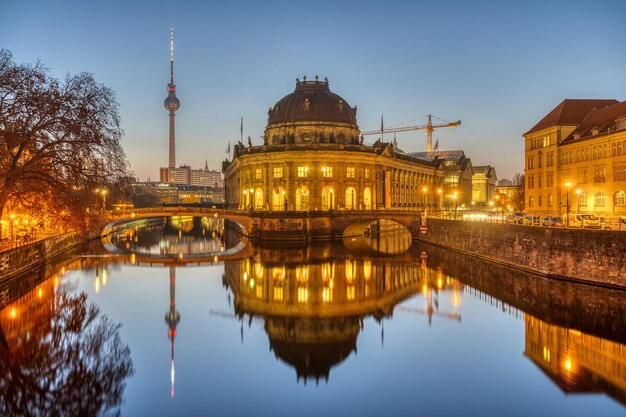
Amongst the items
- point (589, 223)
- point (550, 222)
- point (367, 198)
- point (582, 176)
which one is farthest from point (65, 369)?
point (367, 198)

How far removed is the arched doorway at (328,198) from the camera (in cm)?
8275

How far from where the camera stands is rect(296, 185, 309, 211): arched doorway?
271ft

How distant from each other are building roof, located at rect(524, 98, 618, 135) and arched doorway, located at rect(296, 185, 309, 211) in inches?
1396

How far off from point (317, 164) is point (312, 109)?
15248 millimetres

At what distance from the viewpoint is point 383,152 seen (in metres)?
89.1

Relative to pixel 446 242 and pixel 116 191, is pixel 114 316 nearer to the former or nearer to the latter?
pixel 116 191

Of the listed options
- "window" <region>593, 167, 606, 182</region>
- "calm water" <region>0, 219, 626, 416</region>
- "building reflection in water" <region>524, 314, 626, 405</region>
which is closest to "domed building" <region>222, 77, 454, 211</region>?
"window" <region>593, 167, 606, 182</region>

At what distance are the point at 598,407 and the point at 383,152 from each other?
240ft

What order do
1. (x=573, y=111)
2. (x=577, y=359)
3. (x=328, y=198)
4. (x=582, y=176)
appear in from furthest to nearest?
(x=328, y=198) → (x=573, y=111) → (x=582, y=176) → (x=577, y=359)

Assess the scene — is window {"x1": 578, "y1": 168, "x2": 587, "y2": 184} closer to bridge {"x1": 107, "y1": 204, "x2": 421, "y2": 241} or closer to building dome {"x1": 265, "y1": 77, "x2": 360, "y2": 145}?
bridge {"x1": 107, "y1": 204, "x2": 421, "y2": 241}

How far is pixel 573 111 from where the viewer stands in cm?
6344

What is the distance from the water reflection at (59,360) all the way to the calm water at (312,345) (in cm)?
9

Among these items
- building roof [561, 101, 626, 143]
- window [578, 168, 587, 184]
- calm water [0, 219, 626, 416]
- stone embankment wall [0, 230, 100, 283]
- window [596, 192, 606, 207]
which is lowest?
calm water [0, 219, 626, 416]

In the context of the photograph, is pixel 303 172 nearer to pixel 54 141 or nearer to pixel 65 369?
pixel 54 141
